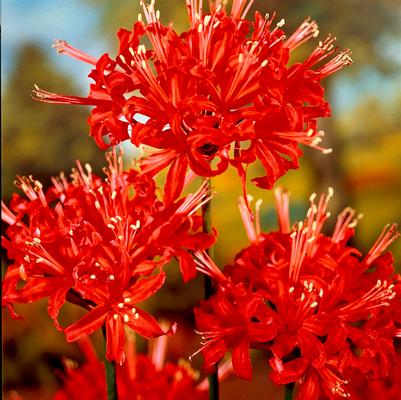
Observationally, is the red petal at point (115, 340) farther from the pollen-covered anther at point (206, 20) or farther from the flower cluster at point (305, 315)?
the pollen-covered anther at point (206, 20)

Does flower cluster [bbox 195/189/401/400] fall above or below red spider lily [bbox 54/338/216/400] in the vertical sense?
above

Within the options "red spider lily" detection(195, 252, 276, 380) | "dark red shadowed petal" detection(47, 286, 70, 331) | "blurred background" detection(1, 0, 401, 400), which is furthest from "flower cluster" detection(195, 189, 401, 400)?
"blurred background" detection(1, 0, 401, 400)

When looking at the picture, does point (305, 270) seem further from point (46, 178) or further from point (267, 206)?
point (46, 178)

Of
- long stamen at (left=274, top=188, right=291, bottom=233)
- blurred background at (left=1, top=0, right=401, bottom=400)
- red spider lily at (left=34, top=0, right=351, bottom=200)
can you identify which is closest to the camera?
red spider lily at (left=34, top=0, right=351, bottom=200)

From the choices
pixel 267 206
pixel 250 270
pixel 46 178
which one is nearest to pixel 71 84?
pixel 46 178

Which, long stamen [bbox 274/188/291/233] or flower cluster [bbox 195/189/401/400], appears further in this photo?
long stamen [bbox 274/188/291/233]

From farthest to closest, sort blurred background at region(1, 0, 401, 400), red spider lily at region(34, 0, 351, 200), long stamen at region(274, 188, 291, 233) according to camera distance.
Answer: blurred background at region(1, 0, 401, 400) → long stamen at region(274, 188, 291, 233) → red spider lily at region(34, 0, 351, 200)

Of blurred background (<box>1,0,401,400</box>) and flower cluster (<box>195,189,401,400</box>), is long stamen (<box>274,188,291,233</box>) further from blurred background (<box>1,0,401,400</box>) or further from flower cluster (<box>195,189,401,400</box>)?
blurred background (<box>1,0,401,400</box>)
